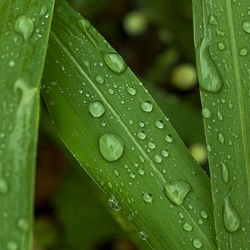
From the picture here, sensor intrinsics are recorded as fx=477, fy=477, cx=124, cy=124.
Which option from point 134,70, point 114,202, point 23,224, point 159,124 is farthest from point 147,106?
point 134,70

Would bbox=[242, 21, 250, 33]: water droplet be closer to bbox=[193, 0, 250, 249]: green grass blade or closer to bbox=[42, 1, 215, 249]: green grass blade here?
bbox=[193, 0, 250, 249]: green grass blade

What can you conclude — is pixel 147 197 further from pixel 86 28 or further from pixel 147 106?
pixel 86 28

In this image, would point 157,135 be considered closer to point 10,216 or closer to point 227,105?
point 227,105

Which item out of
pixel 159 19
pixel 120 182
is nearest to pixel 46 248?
pixel 159 19

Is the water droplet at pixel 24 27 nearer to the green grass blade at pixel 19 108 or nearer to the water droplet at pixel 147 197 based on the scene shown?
the green grass blade at pixel 19 108

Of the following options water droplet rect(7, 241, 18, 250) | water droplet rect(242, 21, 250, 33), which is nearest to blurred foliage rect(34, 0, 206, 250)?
water droplet rect(242, 21, 250, 33)

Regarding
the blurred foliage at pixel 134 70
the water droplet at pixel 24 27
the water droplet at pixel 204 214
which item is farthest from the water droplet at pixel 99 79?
the blurred foliage at pixel 134 70
